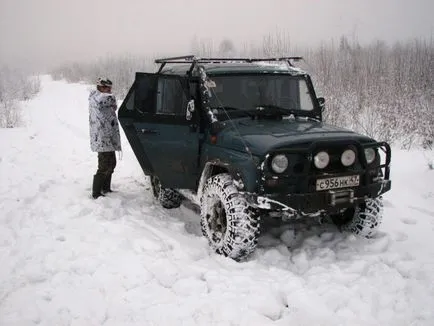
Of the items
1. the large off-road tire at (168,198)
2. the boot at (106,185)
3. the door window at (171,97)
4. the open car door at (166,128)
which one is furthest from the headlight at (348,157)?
the boot at (106,185)

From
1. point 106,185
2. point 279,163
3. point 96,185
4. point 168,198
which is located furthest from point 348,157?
point 106,185

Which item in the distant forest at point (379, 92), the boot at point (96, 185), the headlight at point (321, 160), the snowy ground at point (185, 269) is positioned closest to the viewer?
the snowy ground at point (185, 269)

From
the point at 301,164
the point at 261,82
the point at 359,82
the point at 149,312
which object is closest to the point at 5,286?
the point at 149,312

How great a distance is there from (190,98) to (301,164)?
1.54 meters

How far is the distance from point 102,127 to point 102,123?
2.5 inches

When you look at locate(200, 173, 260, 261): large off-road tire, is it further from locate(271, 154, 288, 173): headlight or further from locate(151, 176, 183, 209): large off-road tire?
locate(151, 176, 183, 209): large off-road tire

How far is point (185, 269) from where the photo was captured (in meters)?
3.93

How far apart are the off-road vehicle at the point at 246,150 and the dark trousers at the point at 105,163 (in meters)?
0.55

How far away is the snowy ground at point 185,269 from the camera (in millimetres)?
3209

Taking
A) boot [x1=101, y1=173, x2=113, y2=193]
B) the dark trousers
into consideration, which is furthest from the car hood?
boot [x1=101, y1=173, x2=113, y2=193]

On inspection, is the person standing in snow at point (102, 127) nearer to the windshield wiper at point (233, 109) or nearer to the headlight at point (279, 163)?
the windshield wiper at point (233, 109)

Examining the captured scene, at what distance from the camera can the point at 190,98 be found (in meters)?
4.71

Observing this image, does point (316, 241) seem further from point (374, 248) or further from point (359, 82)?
point (359, 82)

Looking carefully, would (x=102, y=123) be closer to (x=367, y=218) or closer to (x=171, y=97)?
(x=171, y=97)
